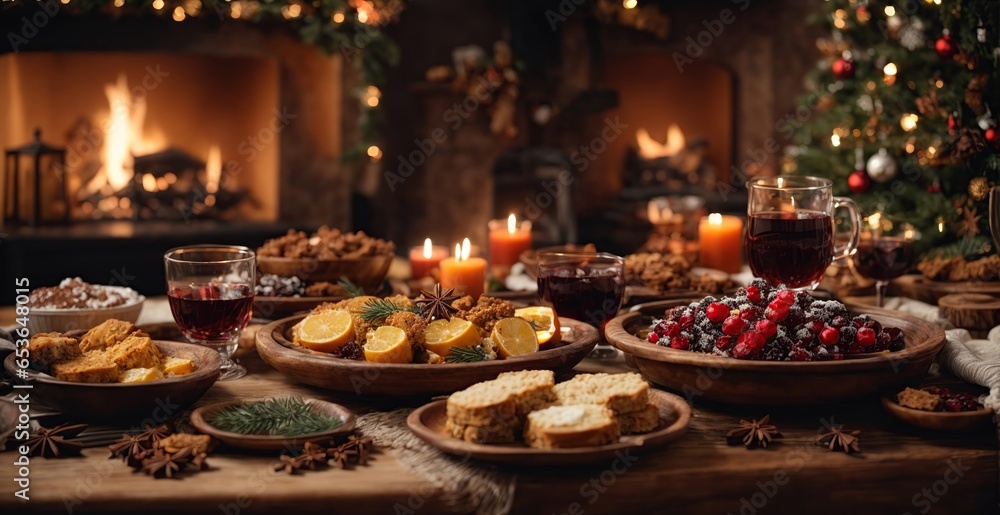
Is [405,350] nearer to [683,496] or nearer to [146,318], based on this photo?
[683,496]

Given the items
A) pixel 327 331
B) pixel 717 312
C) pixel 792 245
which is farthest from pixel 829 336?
pixel 327 331

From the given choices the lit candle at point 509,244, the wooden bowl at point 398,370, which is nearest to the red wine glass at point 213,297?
the wooden bowl at point 398,370

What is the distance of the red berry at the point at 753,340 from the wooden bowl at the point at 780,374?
0.12 ft

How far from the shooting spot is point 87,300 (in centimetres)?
204

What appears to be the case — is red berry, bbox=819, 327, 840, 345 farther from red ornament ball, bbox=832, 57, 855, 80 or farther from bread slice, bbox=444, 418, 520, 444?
red ornament ball, bbox=832, 57, 855, 80

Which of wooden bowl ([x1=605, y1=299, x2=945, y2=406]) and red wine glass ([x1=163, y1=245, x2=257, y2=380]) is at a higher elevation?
red wine glass ([x1=163, y1=245, x2=257, y2=380])

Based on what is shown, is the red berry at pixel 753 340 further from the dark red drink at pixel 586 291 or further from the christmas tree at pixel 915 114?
the christmas tree at pixel 915 114

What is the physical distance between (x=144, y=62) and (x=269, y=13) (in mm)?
771

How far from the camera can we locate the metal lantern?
490cm

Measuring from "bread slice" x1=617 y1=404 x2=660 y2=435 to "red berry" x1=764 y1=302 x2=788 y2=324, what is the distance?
0.31m

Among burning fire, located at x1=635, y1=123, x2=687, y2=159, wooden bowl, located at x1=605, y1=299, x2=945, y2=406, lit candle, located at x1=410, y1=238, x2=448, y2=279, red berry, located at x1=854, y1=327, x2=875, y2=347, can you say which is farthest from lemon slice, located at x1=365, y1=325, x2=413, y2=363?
burning fire, located at x1=635, y1=123, x2=687, y2=159

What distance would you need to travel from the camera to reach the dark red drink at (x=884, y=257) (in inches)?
90.8

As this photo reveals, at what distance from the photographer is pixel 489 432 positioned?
141 centimetres

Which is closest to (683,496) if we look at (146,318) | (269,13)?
(146,318)
